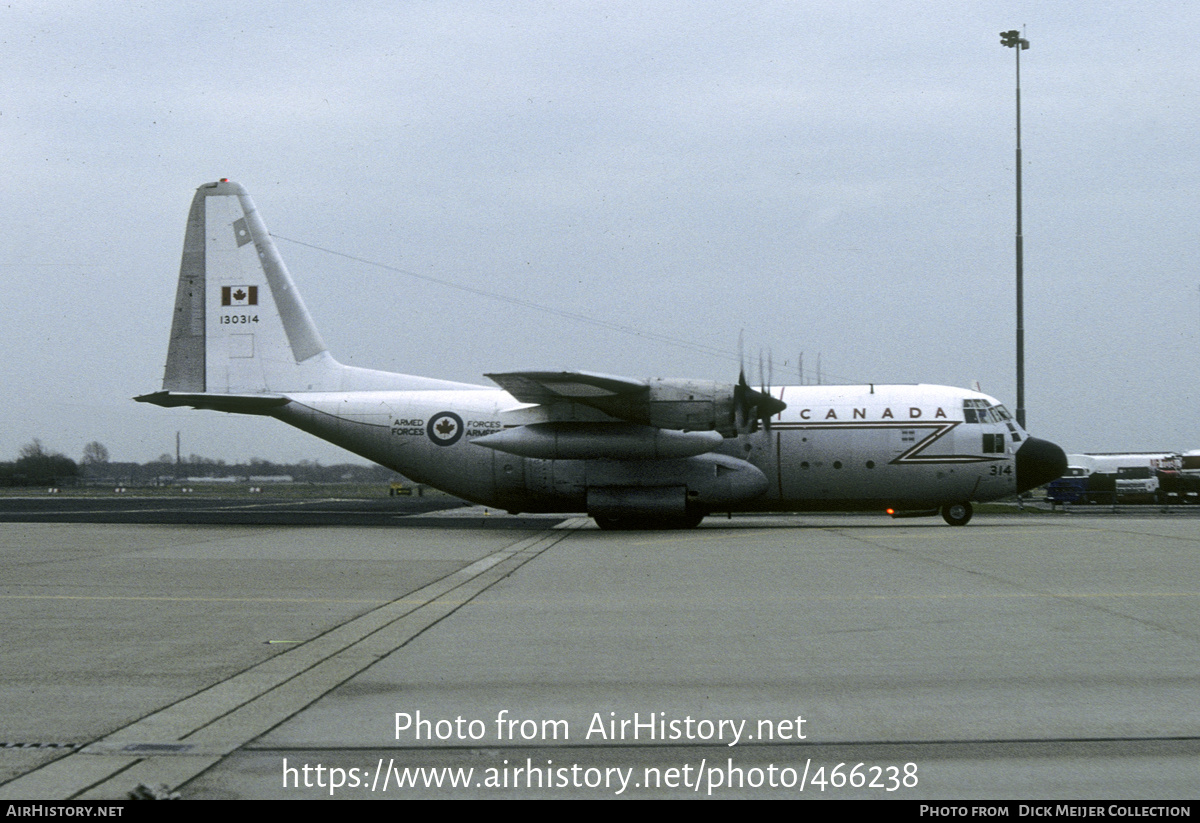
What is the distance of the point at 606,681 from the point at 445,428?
19024 mm

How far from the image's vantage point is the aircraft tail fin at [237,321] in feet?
85.4

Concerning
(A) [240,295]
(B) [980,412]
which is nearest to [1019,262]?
(B) [980,412]

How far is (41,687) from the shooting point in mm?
6297

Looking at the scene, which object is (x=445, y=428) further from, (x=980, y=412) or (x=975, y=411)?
(x=980, y=412)

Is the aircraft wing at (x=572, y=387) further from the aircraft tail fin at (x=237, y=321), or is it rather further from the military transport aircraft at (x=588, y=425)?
the aircraft tail fin at (x=237, y=321)

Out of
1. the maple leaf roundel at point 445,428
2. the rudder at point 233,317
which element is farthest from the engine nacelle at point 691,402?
the rudder at point 233,317

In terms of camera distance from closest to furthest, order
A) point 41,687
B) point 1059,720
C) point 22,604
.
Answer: point 1059,720 → point 41,687 → point 22,604

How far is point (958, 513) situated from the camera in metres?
25.1

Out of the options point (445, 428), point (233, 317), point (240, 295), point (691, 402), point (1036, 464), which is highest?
point (240, 295)

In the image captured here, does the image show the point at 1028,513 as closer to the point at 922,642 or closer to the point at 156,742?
the point at 922,642

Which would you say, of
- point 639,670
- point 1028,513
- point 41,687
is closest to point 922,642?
point 639,670

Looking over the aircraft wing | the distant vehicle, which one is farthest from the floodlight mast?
the aircraft wing

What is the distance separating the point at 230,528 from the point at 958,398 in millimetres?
18106

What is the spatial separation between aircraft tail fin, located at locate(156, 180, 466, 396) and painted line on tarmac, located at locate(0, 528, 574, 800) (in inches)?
695
